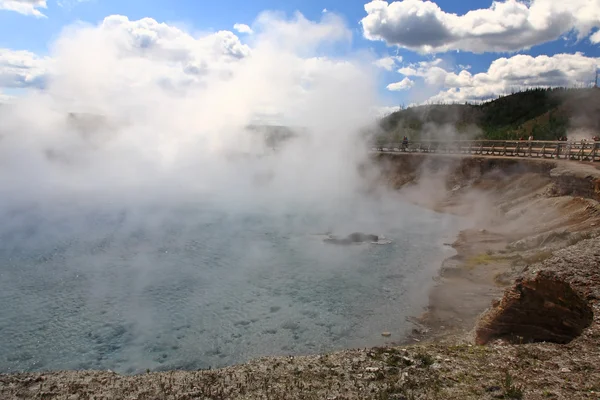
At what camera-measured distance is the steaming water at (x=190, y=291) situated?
8539mm

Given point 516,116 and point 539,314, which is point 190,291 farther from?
point 516,116

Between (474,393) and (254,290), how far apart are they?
278 inches

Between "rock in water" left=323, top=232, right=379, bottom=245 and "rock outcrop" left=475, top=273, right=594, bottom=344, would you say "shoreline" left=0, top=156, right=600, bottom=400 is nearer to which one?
"rock outcrop" left=475, top=273, right=594, bottom=344

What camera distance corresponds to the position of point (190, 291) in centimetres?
1132

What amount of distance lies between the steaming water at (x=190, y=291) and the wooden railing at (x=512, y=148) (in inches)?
336

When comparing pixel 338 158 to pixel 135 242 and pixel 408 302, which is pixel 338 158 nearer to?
pixel 135 242

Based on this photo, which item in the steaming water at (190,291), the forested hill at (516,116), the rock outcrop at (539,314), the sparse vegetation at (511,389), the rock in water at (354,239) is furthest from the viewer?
the forested hill at (516,116)

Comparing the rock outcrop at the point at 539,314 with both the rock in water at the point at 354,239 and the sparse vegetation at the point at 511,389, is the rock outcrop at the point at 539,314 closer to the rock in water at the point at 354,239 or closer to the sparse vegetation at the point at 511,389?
the sparse vegetation at the point at 511,389

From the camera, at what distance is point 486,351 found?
21.4ft

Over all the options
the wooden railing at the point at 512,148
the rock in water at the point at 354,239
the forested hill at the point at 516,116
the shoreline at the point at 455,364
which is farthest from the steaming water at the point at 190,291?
the forested hill at the point at 516,116

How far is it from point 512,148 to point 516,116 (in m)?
53.7

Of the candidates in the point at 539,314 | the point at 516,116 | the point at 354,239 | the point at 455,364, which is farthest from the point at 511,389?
the point at 516,116

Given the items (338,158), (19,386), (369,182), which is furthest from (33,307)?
(338,158)

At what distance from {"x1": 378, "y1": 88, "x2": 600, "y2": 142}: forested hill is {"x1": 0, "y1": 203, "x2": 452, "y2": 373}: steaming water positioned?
32.5 m
